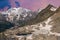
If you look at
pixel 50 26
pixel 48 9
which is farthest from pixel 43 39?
pixel 48 9

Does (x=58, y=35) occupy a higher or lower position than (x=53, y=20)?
lower

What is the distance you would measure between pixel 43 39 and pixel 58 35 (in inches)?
184

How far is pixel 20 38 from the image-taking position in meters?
64.7

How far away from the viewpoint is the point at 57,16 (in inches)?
2640

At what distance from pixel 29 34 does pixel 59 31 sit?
13.7 m

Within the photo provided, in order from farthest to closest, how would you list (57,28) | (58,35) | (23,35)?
(23,35) < (57,28) < (58,35)

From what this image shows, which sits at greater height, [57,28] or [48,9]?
[48,9]

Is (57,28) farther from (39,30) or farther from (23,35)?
(23,35)

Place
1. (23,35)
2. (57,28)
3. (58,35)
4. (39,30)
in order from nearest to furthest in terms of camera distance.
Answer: (58,35), (57,28), (39,30), (23,35)

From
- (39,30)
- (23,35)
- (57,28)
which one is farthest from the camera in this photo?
(23,35)

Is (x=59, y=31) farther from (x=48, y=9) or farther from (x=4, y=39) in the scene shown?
(x=48, y=9)

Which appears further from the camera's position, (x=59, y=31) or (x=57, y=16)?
(x=57, y=16)

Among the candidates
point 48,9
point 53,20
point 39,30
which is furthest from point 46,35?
point 48,9

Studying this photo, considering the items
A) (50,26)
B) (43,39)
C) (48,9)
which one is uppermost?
(48,9)
